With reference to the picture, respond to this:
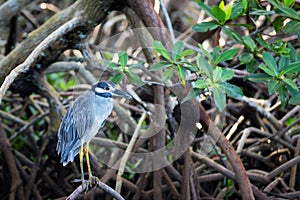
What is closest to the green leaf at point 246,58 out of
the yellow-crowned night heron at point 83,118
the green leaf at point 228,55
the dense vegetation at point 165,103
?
the dense vegetation at point 165,103

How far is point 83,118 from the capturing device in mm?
2094

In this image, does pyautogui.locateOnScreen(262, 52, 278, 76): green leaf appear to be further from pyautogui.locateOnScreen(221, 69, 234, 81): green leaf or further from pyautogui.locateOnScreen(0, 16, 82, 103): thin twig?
pyautogui.locateOnScreen(0, 16, 82, 103): thin twig

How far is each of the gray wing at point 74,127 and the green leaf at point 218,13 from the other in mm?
546

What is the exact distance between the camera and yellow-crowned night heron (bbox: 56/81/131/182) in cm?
206

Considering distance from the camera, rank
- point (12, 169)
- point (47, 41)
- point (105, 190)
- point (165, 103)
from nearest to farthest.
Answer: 1. point (105, 190)
2. point (47, 41)
3. point (165, 103)
4. point (12, 169)

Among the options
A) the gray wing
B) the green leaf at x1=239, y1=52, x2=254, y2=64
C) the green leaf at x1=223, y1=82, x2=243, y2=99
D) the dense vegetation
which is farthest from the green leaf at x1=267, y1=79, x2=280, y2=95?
the gray wing

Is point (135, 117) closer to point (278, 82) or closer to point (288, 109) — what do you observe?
point (288, 109)

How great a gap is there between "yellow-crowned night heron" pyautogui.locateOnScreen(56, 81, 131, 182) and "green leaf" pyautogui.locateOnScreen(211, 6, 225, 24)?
1.48ft

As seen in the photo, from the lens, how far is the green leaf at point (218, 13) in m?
2.14

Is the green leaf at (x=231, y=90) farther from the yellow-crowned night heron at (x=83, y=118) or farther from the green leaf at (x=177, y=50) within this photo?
the yellow-crowned night heron at (x=83, y=118)

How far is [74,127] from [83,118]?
0.16 feet

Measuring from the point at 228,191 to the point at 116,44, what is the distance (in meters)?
1.72

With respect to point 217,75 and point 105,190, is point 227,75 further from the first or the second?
point 105,190

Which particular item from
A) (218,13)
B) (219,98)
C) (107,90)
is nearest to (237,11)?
(218,13)
